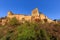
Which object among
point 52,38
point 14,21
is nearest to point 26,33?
point 52,38

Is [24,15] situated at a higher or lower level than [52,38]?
higher

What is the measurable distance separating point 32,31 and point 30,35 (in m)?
1.10

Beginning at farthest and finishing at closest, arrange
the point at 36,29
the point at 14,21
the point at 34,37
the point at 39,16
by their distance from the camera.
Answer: the point at 39,16 < the point at 14,21 < the point at 36,29 < the point at 34,37

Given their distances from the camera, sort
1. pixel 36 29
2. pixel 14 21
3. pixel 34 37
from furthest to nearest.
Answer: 1. pixel 14 21
2. pixel 36 29
3. pixel 34 37

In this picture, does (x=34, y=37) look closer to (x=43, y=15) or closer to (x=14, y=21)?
(x=14, y=21)

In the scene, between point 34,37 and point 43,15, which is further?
point 43,15

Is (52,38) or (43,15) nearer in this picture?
(52,38)

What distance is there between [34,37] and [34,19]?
19934mm

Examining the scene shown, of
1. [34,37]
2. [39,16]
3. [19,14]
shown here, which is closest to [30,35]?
[34,37]

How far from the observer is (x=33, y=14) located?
48.1 m

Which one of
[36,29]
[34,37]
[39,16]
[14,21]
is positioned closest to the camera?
[34,37]

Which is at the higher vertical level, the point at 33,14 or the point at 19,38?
the point at 33,14

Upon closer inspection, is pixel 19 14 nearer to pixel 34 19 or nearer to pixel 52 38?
pixel 34 19

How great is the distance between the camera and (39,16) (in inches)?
1870
